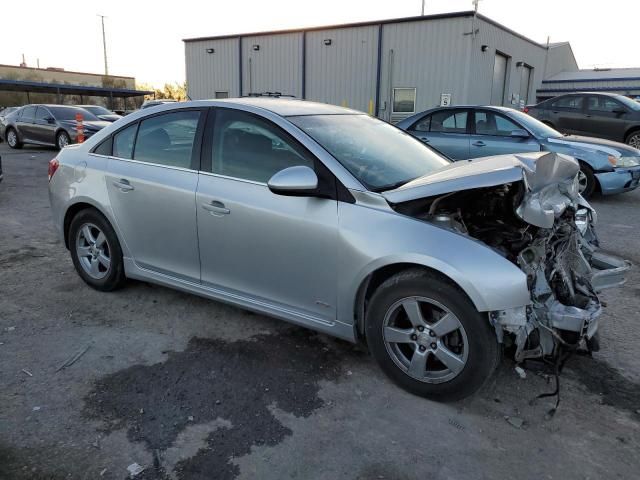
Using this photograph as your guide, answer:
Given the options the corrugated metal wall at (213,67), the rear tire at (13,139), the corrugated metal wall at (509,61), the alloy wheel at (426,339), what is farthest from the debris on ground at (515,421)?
the corrugated metal wall at (213,67)

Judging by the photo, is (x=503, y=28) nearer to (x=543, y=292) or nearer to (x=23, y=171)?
(x=23, y=171)

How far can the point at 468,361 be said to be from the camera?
2.70 metres

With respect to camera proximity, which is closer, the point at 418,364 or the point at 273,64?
the point at 418,364

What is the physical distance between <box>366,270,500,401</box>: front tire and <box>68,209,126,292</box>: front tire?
2301mm

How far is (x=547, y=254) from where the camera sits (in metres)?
2.96

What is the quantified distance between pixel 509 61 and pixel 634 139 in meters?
10.5

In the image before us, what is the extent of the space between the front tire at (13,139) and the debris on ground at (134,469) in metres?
17.1

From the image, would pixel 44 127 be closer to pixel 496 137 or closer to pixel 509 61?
pixel 496 137


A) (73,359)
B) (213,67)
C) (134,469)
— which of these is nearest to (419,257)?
(134,469)

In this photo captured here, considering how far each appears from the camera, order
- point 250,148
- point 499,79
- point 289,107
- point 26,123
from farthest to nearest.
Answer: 1. point 499,79
2. point 26,123
3. point 289,107
4. point 250,148

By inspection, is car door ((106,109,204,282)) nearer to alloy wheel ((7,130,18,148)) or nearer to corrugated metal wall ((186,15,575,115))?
alloy wheel ((7,130,18,148))

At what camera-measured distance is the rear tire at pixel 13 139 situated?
16.5 metres

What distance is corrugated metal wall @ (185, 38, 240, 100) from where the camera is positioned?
23545 mm

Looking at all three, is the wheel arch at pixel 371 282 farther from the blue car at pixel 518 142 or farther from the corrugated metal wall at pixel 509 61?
the corrugated metal wall at pixel 509 61
